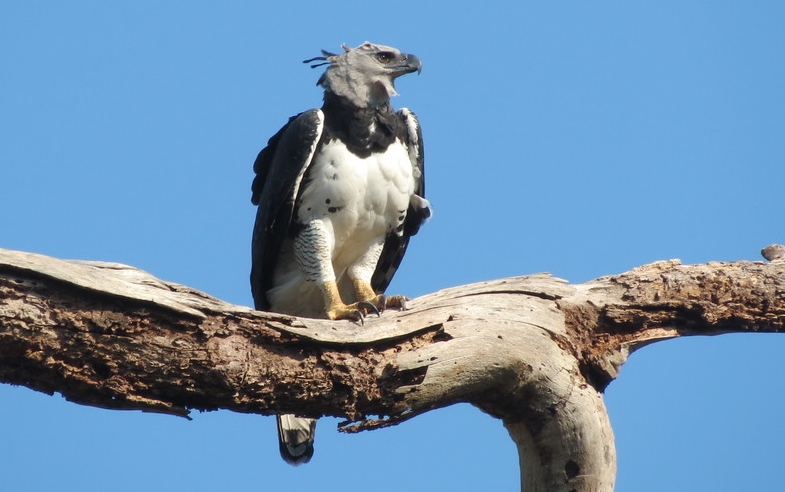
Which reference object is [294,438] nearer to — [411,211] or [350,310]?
[350,310]

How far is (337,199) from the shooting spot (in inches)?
293

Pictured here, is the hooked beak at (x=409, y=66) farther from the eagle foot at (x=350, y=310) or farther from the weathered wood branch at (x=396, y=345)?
the weathered wood branch at (x=396, y=345)

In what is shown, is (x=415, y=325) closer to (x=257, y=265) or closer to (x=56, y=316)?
(x=56, y=316)

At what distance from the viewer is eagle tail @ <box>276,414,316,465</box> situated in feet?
23.2

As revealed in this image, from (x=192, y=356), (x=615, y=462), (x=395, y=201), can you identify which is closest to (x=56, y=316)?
(x=192, y=356)

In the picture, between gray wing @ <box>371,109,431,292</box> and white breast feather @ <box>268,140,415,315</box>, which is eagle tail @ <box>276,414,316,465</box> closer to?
white breast feather @ <box>268,140,415,315</box>

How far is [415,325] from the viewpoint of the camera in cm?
533

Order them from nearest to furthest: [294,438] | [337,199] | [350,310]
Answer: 1. [350,310]
2. [294,438]
3. [337,199]

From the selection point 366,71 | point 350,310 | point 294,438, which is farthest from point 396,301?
point 366,71

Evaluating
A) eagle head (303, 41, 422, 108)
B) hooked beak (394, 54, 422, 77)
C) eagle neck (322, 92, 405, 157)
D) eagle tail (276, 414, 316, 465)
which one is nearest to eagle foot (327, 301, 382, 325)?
eagle tail (276, 414, 316, 465)

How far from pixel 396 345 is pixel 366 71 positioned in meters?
3.56

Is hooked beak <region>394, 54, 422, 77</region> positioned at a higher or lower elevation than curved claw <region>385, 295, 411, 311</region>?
higher

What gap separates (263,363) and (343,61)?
4.07 metres

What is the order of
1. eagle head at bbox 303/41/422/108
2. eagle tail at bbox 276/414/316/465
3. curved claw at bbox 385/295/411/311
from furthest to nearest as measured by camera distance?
eagle head at bbox 303/41/422/108 < eagle tail at bbox 276/414/316/465 < curved claw at bbox 385/295/411/311
